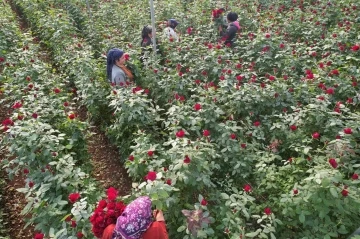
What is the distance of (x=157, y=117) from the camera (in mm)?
3635

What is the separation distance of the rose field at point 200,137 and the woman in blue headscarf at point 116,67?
0.30m

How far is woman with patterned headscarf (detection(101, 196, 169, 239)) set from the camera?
6.50 ft

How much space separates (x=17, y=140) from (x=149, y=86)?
7.08 feet

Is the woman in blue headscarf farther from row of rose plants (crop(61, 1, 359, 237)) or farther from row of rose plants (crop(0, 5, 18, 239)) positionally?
row of rose plants (crop(0, 5, 18, 239))

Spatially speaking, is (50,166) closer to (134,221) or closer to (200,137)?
(134,221)

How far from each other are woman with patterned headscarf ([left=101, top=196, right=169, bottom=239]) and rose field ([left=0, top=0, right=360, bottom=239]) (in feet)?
0.34

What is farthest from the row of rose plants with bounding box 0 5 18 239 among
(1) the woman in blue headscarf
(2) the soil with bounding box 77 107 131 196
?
(1) the woman in blue headscarf

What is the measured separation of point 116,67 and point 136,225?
283 cm

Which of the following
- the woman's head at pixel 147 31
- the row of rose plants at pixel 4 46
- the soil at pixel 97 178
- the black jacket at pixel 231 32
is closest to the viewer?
the row of rose plants at pixel 4 46


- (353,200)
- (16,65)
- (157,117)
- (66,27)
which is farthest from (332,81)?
(66,27)

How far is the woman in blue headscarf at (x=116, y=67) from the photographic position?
4.22 metres

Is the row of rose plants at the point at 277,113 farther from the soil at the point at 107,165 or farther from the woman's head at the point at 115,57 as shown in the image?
the soil at the point at 107,165

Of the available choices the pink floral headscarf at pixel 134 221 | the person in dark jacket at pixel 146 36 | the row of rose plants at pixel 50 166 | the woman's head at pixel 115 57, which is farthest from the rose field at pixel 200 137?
the woman's head at pixel 115 57

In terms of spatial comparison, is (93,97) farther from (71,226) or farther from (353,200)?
(353,200)
